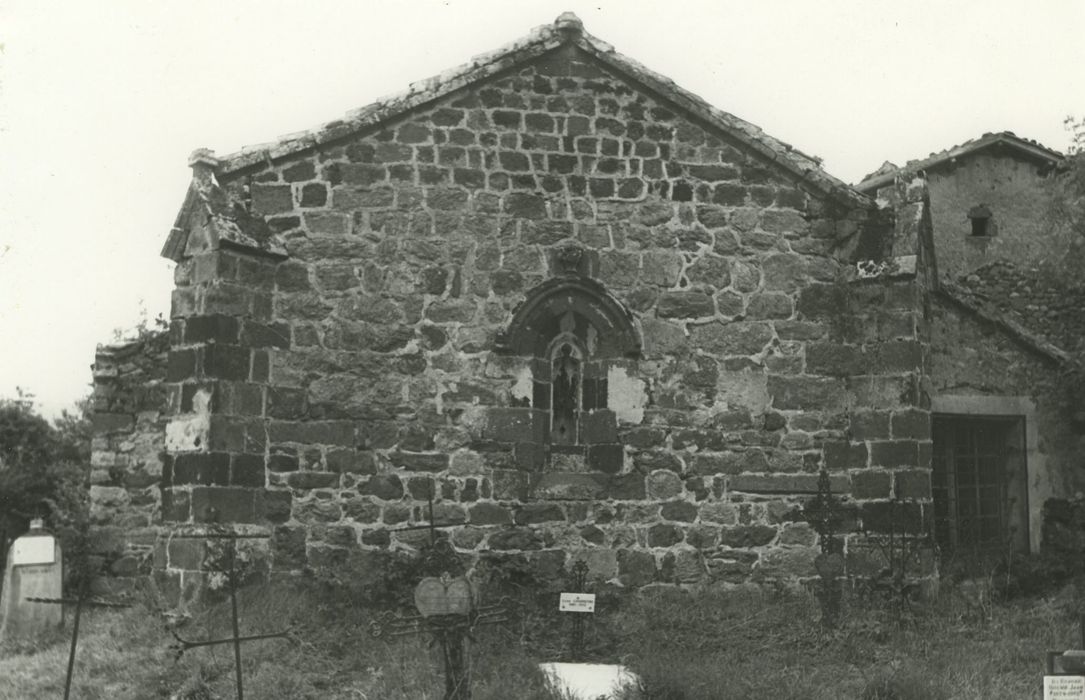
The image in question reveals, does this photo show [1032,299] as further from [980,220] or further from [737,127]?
[737,127]

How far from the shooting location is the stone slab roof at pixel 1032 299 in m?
15.5

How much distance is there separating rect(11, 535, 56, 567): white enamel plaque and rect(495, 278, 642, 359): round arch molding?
5049mm

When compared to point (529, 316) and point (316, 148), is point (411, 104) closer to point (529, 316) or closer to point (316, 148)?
point (316, 148)

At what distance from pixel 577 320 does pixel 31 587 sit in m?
6.03

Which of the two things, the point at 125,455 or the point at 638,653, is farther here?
the point at 125,455

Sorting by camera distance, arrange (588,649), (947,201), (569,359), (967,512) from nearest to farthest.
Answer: (588,649) → (569,359) → (967,512) → (947,201)

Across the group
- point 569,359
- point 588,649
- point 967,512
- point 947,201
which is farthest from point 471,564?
point 947,201

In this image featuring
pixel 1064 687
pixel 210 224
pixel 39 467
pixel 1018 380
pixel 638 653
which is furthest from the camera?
pixel 39 467

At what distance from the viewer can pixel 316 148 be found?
1104 cm

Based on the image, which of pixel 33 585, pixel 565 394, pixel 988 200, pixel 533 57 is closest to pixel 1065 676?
pixel 565 394

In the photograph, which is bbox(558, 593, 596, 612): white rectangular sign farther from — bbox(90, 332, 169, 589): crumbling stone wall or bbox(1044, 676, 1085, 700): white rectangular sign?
bbox(90, 332, 169, 589): crumbling stone wall

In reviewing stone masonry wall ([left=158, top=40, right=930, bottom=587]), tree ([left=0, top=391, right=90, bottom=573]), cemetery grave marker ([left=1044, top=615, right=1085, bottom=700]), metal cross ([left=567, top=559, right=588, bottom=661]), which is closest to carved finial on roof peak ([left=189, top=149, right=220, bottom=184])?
stone masonry wall ([left=158, top=40, right=930, bottom=587])

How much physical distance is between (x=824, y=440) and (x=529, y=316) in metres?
3.18

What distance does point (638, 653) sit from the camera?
9711mm
